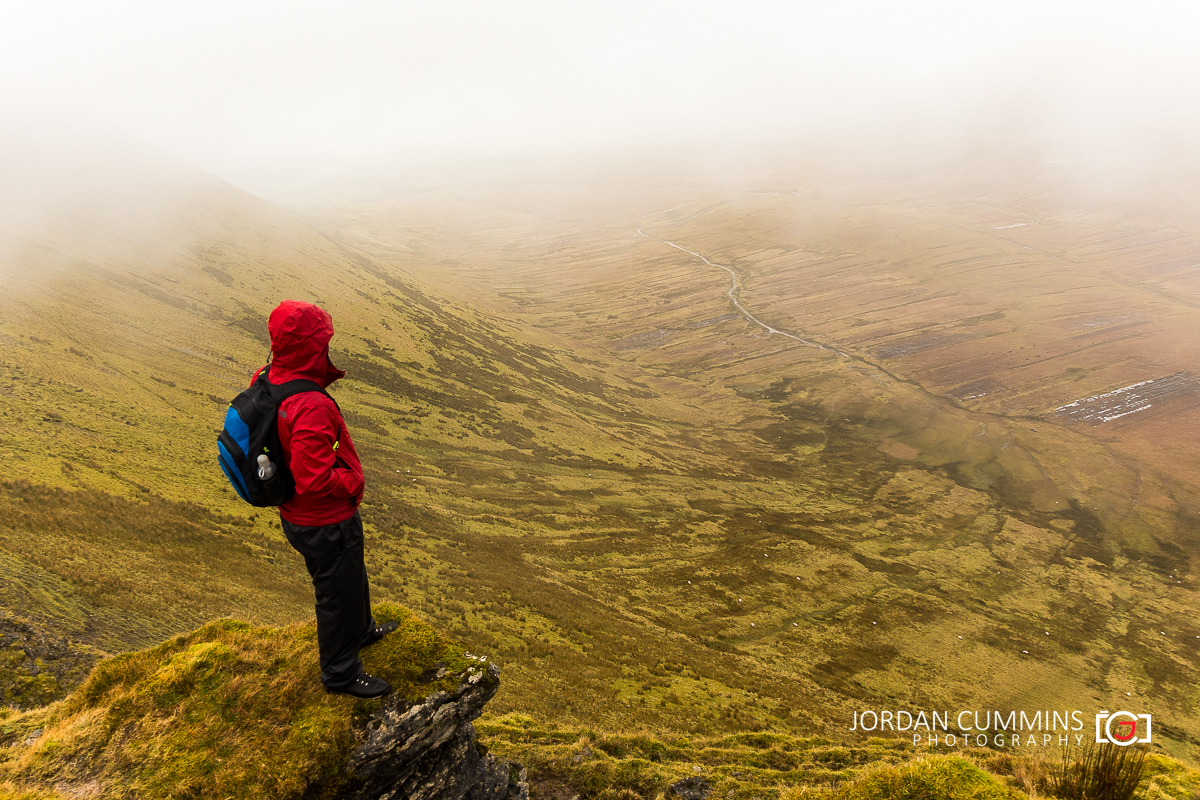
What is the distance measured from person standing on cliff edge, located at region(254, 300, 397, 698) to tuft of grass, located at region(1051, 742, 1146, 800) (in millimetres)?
7743

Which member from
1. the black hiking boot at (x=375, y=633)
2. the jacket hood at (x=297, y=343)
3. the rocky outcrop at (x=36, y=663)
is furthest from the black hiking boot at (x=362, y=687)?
the rocky outcrop at (x=36, y=663)

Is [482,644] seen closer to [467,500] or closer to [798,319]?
[467,500]

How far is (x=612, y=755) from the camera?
37.8 ft

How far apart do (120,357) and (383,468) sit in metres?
17.3

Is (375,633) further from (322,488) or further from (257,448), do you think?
(257,448)

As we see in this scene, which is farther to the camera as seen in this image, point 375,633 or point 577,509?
point 577,509

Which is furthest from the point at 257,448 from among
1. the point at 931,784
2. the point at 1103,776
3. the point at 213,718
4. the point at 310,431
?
the point at 1103,776

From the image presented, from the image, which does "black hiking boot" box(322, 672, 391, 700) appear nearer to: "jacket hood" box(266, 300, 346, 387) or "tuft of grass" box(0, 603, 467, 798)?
"tuft of grass" box(0, 603, 467, 798)

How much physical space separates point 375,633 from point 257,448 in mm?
2862

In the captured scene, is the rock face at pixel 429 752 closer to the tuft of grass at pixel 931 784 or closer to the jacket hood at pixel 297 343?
the jacket hood at pixel 297 343

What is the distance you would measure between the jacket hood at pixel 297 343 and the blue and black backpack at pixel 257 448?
21 centimetres

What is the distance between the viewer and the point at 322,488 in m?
4.95

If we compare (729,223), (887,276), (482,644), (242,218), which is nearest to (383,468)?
(482,644)

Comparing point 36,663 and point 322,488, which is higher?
point 322,488
